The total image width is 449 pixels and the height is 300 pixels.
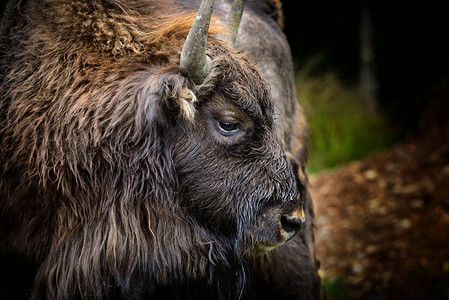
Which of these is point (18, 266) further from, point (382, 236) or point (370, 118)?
point (370, 118)

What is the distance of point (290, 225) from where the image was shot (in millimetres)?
3148

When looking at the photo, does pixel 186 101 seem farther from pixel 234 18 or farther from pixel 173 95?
pixel 234 18

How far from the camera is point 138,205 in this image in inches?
122

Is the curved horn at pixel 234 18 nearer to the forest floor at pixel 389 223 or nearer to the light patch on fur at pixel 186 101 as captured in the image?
the light patch on fur at pixel 186 101

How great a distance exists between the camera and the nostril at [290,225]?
10.3 feet

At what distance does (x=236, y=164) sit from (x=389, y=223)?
4.55 m

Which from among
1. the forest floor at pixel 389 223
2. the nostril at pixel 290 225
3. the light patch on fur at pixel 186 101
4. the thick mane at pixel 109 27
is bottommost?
the forest floor at pixel 389 223

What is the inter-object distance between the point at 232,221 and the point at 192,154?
493 mm

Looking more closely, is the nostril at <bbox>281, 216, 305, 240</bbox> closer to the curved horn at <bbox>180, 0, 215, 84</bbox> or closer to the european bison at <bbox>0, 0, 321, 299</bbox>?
the european bison at <bbox>0, 0, 321, 299</bbox>

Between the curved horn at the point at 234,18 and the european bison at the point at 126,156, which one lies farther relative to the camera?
the curved horn at the point at 234,18

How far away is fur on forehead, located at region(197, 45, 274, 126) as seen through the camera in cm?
299

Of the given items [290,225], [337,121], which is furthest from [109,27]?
[337,121]

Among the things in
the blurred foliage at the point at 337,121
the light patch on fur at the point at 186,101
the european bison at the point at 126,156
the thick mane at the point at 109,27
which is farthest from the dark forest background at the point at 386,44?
the light patch on fur at the point at 186,101

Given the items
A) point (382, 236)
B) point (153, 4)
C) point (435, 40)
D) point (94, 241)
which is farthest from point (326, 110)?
point (94, 241)
